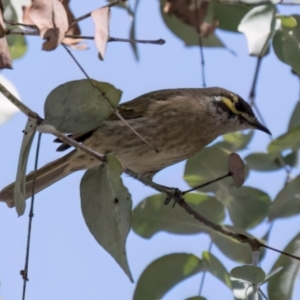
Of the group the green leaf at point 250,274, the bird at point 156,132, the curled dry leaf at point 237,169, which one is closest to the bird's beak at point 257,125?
the bird at point 156,132

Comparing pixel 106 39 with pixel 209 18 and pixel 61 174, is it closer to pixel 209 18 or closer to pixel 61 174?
pixel 209 18

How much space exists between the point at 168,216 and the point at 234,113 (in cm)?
127

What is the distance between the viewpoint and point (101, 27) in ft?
5.76

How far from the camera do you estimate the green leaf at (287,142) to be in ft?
8.46

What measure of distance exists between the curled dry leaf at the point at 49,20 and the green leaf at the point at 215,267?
111 centimetres

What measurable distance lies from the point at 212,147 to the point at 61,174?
100 centimetres

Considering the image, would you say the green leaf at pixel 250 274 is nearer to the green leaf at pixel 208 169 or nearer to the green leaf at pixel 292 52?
the green leaf at pixel 292 52

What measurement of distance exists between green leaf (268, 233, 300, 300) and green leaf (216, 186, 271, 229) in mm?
307

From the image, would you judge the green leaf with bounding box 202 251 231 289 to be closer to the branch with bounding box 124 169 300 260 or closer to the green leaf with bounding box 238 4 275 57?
the branch with bounding box 124 169 300 260

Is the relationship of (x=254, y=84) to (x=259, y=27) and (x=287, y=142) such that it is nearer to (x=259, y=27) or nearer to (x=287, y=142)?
(x=287, y=142)

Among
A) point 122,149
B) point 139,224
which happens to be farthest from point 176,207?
point 122,149

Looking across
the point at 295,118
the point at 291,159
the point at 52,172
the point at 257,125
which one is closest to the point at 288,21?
the point at 295,118

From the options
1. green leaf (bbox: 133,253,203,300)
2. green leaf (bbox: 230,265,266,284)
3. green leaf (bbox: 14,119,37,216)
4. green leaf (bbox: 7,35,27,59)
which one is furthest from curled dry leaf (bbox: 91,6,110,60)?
green leaf (bbox: 7,35,27,59)

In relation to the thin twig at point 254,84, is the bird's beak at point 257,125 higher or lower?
lower
